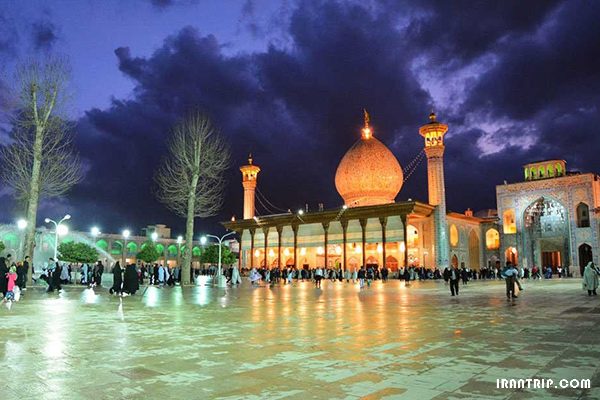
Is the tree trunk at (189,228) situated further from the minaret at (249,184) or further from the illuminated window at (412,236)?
the minaret at (249,184)

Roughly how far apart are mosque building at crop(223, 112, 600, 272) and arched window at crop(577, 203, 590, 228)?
0.08 metres

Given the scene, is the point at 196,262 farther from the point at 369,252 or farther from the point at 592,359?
the point at 592,359

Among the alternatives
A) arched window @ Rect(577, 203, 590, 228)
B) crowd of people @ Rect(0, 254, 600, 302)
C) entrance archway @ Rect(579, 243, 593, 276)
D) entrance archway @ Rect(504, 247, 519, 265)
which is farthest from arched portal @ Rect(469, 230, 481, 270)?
arched window @ Rect(577, 203, 590, 228)

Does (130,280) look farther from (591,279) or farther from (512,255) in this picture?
(512,255)

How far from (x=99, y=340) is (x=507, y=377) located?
4702 mm

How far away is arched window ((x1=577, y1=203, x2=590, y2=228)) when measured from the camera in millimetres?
41156

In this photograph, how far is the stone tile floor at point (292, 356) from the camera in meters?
3.62

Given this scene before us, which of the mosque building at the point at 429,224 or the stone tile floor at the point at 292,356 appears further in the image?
the mosque building at the point at 429,224

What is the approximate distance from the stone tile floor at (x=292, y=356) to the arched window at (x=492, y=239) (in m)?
38.2

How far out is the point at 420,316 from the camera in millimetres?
9062

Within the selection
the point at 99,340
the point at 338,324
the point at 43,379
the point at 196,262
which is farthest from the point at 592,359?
the point at 196,262

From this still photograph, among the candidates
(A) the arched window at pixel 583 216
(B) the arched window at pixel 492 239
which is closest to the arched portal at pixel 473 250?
(B) the arched window at pixel 492 239

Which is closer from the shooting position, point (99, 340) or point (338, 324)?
point (99, 340)

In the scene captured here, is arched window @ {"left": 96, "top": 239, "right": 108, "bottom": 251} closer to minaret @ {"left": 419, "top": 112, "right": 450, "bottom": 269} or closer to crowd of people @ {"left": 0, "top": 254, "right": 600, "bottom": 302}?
crowd of people @ {"left": 0, "top": 254, "right": 600, "bottom": 302}
